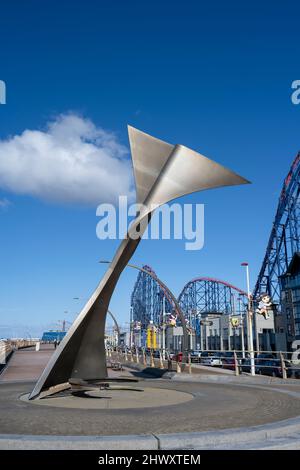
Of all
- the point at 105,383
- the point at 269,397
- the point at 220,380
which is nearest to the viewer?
the point at 269,397

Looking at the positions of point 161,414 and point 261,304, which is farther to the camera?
point 261,304

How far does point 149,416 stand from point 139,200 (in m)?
6.38

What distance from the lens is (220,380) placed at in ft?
51.3

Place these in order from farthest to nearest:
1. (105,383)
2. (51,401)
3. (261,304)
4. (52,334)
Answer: (52,334) → (261,304) → (105,383) → (51,401)

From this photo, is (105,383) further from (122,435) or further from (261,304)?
(261,304)

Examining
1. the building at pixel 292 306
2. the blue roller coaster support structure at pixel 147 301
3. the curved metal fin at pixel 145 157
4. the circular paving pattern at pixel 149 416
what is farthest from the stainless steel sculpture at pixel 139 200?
the blue roller coaster support structure at pixel 147 301

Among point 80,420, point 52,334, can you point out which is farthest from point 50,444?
point 52,334

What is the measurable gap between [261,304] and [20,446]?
28.3 metres

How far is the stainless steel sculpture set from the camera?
11.2 meters

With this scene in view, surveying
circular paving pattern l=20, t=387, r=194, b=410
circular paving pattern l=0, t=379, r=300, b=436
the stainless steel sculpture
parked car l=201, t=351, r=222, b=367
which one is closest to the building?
parked car l=201, t=351, r=222, b=367

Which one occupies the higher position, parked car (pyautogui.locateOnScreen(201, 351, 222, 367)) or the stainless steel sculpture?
the stainless steel sculpture

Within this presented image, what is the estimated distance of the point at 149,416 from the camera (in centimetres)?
722

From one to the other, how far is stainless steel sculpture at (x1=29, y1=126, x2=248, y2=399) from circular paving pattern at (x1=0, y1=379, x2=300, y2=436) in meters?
2.01

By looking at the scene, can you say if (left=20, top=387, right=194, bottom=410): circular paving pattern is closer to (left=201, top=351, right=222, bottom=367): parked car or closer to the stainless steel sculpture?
the stainless steel sculpture
